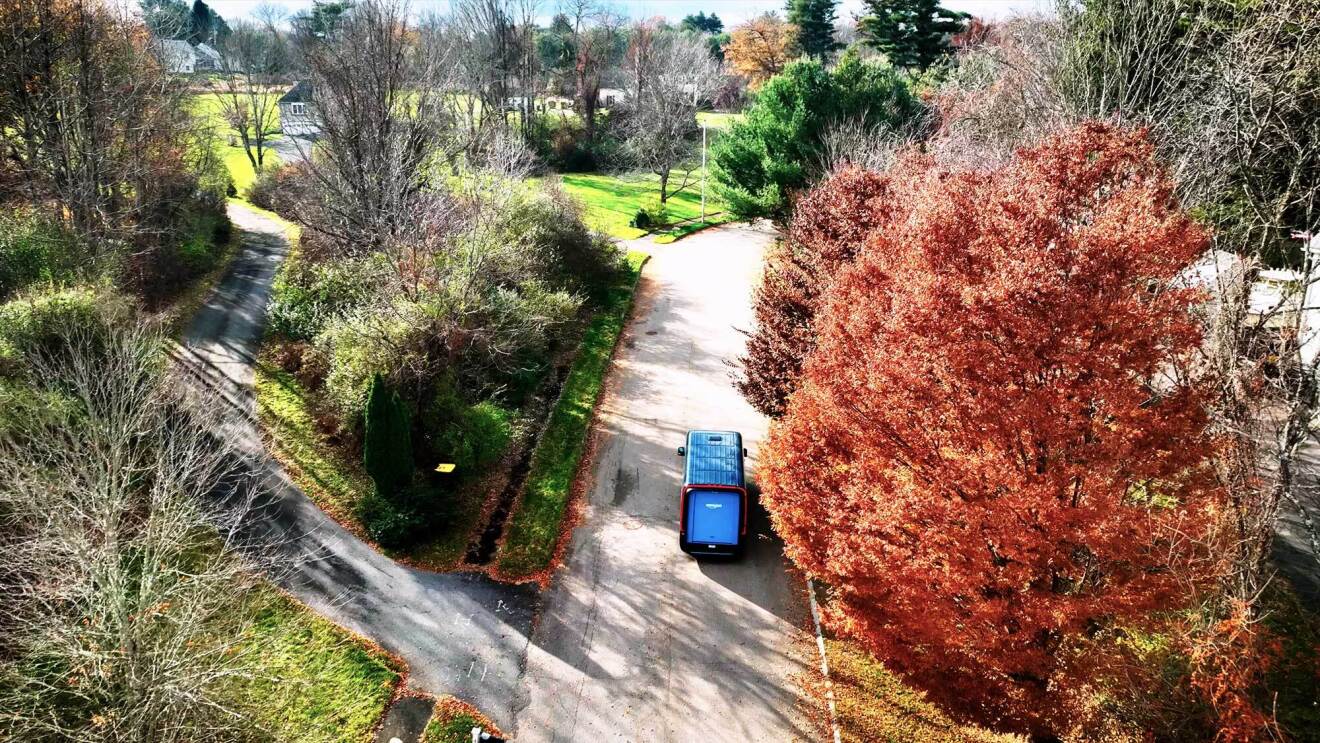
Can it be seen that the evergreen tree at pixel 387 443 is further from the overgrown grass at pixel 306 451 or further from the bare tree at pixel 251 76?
the bare tree at pixel 251 76

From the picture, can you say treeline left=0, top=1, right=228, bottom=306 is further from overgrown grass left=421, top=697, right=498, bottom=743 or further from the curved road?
overgrown grass left=421, top=697, right=498, bottom=743

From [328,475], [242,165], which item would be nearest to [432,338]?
[328,475]

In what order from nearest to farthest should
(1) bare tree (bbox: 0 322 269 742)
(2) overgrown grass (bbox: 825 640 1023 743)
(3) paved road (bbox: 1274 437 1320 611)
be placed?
(1) bare tree (bbox: 0 322 269 742) → (2) overgrown grass (bbox: 825 640 1023 743) → (3) paved road (bbox: 1274 437 1320 611)

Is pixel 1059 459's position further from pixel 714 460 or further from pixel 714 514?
pixel 714 460

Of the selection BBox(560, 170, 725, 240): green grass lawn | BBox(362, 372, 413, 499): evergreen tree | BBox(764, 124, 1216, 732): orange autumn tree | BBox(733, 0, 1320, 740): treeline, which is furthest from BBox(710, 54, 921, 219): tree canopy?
BBox(764, 124, 1216, 732): orange autumn tree

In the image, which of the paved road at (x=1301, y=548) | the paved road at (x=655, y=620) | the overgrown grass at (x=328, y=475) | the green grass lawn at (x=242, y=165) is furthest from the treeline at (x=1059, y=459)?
the green grass lawn at (x=242, y=165)

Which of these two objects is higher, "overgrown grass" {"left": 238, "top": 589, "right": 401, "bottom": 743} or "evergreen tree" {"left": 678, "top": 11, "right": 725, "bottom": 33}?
"evergreen tree" {"left": 678, "top": 11, "right": 725, "bottom": 33}

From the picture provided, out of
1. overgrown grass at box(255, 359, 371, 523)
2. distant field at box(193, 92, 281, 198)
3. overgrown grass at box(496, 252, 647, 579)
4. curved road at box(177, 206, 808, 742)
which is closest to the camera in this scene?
curved road at box(177, 206, 808, 742)
